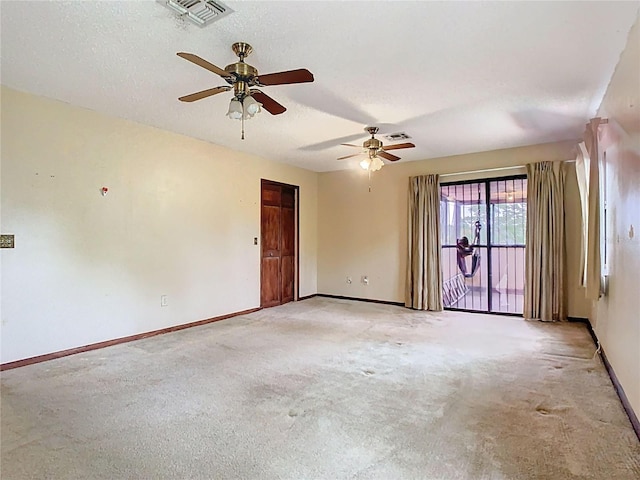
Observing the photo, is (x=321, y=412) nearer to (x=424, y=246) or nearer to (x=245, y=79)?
(x=245, y=79)

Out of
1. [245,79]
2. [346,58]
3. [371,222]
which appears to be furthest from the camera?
[371,222]

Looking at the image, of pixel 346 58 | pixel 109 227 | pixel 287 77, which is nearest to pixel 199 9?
pixel 287 77

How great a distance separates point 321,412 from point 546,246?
4.16m

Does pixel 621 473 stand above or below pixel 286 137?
below

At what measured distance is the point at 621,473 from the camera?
181 cm

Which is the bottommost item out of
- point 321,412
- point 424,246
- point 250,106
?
point 321,412

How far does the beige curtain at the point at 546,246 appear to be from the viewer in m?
5.00

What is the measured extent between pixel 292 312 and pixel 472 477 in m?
4.19

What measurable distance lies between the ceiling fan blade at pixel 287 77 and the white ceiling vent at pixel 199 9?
17.1 inches

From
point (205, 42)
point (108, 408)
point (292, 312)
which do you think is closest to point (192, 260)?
point (292, 312)

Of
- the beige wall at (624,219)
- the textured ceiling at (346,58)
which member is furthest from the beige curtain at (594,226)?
the textured ceiling at (346,58)

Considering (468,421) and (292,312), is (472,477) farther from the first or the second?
(292,312)

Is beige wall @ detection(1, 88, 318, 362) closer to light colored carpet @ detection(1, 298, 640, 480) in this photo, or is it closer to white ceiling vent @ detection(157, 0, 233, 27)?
light colored carpet @ detection(1, 298, 640, 480)

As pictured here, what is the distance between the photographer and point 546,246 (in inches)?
199
